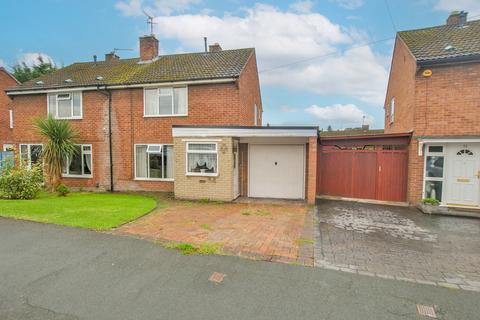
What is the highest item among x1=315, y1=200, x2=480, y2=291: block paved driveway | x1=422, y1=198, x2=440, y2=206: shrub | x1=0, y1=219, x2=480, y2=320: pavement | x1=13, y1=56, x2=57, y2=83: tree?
x1=13, y1=56, x2=57, y2=83: tree

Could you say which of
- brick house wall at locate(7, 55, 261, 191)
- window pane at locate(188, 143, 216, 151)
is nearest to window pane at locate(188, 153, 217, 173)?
window pane at locate(188, 143, 216, 151)

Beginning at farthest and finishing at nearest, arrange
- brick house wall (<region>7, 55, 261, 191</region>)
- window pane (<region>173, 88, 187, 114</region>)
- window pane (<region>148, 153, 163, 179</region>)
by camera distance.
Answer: window pane (<region>148, 153, 163, 179</region>), window pane (<region>173, 88, 187, 114</region>), brick house wall (<region>7, 55, 261, 191</region>)

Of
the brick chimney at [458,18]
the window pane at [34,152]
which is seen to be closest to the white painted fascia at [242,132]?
the window pane at [34,152]

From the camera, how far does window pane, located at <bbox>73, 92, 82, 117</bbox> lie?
12.7m

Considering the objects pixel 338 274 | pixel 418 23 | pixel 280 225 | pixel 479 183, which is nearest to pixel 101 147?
pixel 280 225

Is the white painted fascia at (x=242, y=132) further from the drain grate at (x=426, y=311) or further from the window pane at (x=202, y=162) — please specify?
the drain grate at (x=426, y=311)

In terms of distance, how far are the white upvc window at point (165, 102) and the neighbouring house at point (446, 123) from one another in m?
9.17

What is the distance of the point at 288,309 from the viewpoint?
3.03 meters

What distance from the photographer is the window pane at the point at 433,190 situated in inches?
357

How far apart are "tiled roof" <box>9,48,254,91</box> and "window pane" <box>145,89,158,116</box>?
0.51 metres

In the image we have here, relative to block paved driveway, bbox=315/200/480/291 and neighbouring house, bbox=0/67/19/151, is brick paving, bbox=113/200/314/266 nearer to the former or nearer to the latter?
block paved driveway, bbox=315/200/480/291

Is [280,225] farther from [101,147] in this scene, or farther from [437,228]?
[101,147]

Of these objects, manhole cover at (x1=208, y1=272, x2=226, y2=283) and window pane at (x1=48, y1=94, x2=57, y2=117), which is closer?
manhole cover at (x1=208, y1=272, x2=226, y2=283)

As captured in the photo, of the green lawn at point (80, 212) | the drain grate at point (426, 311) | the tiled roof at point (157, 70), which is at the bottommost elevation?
the drain grate at point (426, 311)
